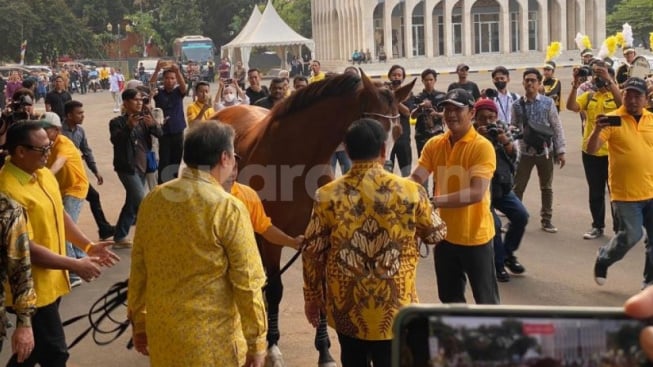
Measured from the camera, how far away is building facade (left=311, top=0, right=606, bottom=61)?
210 ft

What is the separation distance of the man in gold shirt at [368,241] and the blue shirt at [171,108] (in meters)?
8.30

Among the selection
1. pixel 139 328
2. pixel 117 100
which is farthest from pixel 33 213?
pixel 117 100

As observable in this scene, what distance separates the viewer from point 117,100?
36.8 m

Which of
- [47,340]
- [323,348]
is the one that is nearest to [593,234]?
[323,348]

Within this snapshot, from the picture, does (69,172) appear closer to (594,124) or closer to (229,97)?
(229,97)

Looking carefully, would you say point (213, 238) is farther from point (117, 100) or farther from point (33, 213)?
point (117, 100)

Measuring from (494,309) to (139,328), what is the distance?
233 cm

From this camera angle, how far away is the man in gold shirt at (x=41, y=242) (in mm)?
4559

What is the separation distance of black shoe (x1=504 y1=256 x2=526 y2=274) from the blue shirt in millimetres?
5596

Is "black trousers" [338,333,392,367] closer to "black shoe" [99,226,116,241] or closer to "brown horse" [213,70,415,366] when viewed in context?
"brown horse" [213,70,415,366]

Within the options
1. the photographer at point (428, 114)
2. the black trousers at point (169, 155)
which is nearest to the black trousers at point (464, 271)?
the photographer at point (428, 114)

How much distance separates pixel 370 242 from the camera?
412 centimetres

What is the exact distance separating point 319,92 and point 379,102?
1.76ft

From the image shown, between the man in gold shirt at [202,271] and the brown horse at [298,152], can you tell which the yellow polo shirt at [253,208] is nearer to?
the man in gold shirt at [202,271]
